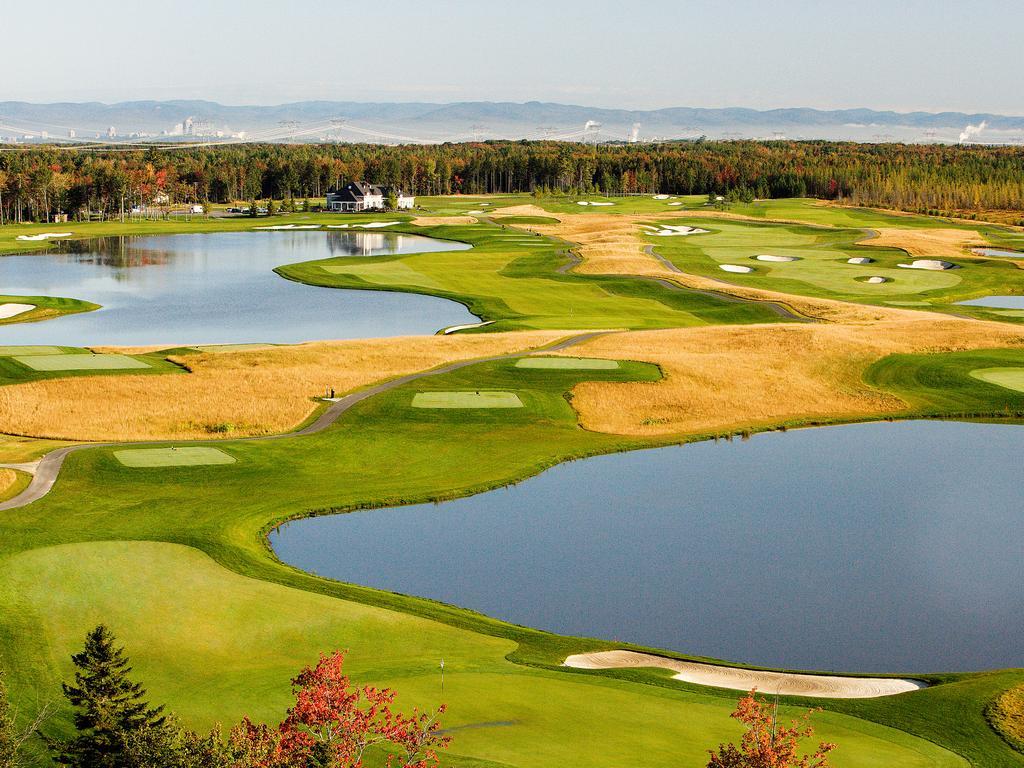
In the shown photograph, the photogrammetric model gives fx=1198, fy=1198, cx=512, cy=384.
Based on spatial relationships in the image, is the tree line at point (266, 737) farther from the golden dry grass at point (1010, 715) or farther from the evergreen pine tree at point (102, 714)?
the golden dry grass at point (1010, 715)

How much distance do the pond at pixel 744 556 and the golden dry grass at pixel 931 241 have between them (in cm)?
9274

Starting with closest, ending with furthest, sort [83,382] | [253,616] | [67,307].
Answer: [253,616] < [83,382] < [67,307]

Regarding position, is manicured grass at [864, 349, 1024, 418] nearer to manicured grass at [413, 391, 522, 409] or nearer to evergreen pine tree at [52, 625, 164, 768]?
manicured grass at [413, 391, 522, 409]

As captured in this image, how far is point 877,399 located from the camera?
219 ft

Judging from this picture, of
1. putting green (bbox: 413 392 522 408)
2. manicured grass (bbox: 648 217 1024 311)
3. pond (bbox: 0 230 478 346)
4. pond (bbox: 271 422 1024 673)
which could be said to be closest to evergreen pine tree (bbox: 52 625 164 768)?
pond (bbox: 271 422 1024 673)

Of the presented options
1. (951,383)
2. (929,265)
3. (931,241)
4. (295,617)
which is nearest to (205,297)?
(951,383)

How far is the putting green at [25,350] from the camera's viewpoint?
72.1m

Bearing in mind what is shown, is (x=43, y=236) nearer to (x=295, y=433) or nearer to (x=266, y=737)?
(x=295, y=433)

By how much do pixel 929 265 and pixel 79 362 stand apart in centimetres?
9694

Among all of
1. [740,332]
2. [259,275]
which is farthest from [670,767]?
[259,275]

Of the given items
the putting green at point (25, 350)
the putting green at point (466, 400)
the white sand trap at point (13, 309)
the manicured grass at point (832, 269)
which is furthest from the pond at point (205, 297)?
the manicured grass at point (832, 269)

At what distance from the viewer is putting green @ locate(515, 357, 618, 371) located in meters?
70.2

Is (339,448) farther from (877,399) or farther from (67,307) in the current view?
(67,307)

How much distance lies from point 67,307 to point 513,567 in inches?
2948
